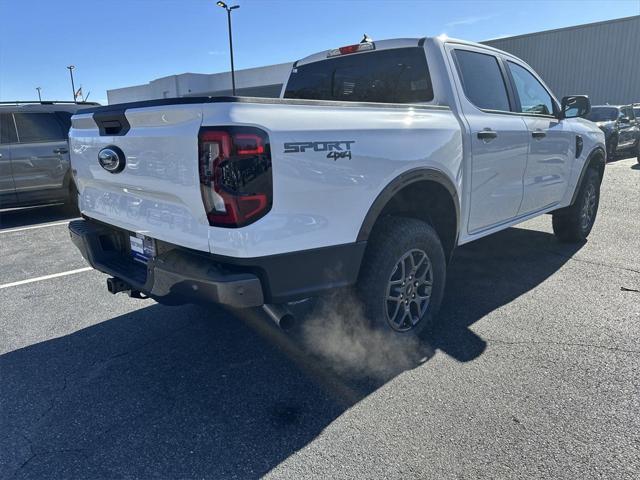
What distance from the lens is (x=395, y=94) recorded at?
374 cm

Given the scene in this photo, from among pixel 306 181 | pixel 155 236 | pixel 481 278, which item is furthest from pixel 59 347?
pixel 481 278

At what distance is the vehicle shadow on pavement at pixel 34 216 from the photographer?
7.96 meters

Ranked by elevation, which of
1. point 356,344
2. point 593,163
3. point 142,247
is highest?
point 593,163

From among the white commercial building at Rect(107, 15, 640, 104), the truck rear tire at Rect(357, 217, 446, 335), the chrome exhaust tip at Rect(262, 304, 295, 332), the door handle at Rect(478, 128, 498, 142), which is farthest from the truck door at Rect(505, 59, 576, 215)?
the white commercial building at Rect(107, 15, 640, 104)

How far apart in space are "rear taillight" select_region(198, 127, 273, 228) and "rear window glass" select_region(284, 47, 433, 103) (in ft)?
6.21

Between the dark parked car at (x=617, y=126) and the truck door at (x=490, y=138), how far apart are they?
39.8ft

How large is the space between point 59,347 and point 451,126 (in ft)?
10.6

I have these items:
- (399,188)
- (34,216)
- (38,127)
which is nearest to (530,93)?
(399,188)

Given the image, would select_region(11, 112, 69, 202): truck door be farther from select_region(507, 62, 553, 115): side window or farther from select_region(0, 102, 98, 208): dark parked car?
select_region(507, 62, 553, 115): side window

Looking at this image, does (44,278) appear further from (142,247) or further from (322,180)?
(322,180)

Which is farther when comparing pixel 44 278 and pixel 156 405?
pixel 44 278

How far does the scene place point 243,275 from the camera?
7.35 feet

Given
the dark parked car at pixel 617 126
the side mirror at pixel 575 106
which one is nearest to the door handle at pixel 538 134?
the side mirror at pixel 575 106

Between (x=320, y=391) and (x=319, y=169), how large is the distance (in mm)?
1319
